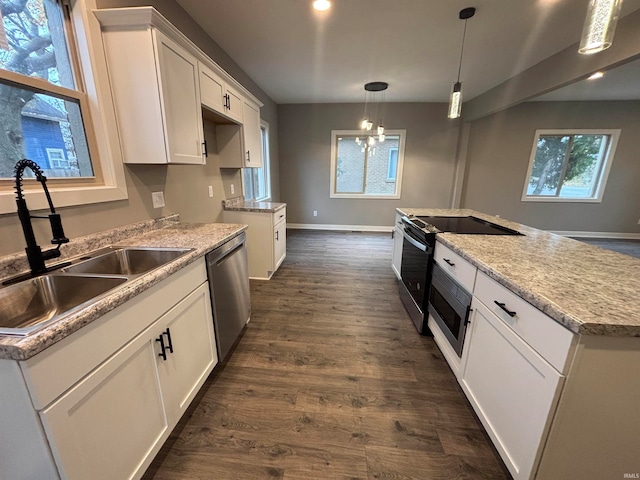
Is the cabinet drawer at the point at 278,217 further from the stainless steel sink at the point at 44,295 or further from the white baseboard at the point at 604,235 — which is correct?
the white baseboard at the point at 604,235

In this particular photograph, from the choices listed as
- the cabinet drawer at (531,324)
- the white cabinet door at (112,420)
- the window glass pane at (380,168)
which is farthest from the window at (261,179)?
the cabinet drawer at (531,324)

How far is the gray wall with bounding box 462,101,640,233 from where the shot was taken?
16.1 feet

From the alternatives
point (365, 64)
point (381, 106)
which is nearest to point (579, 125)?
point (381, 106)

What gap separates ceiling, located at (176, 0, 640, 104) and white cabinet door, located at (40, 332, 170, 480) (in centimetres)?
273

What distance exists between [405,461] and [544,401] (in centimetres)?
71

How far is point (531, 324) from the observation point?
996 millimetres

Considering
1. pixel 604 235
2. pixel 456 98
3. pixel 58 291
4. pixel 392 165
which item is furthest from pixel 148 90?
pixel 604 235

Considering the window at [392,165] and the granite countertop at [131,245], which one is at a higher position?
the window at [392,165]

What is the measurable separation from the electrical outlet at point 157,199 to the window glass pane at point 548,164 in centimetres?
662

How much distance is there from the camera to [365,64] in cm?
334

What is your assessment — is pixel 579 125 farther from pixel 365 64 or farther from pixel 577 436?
pixel 577 436

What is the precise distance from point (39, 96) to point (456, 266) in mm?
2515

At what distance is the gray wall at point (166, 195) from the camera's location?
1.25m

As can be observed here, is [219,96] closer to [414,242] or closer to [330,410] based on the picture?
[414,242]
